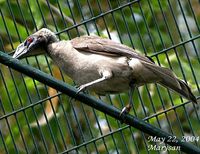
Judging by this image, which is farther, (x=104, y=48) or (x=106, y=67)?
(x=104, y=48)

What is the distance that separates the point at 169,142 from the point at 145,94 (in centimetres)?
343

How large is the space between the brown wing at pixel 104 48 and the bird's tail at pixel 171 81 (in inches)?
5.3

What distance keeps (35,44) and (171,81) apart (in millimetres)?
1111

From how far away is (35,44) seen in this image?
674cm

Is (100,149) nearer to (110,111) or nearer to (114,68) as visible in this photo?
(114,68)

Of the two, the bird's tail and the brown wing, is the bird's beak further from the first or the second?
the bird's tail

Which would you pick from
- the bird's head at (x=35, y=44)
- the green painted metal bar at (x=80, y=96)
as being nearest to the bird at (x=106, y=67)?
the bird's head at (x=35, y=44)

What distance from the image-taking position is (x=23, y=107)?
8453 mm

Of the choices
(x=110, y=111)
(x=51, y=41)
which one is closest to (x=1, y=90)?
(x=51, y=41)

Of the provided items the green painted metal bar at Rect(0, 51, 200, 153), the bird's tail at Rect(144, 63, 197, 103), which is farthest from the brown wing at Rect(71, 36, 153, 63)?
the green painted metal bar at Rect(0, 51, 200, 153)

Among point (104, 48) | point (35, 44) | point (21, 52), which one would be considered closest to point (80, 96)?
point (21, 52)

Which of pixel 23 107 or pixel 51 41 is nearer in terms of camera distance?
pixel 51 41

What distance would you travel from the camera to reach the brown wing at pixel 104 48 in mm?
6867

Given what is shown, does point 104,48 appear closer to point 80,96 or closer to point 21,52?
point 21,52
